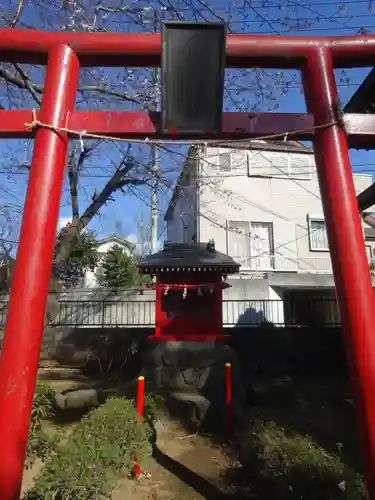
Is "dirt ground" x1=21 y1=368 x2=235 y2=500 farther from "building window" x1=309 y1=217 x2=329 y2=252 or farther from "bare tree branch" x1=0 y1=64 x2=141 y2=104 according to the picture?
"building window" x1=309 y1=217 x2=329 y2=252

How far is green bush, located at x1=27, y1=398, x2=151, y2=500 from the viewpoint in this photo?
10.9ft

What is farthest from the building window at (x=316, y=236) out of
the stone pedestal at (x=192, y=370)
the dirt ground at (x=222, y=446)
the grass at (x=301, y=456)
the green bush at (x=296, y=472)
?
the green bush at (x=296, y=472)

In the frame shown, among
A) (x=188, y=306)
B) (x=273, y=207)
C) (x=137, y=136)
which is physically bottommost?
(x=188, y=306)

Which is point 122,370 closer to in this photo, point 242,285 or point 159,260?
point 159,260

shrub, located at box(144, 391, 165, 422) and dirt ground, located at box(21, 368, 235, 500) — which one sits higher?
shrub, located at box(144, 391, 165, 422)

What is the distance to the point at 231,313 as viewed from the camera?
613 inches

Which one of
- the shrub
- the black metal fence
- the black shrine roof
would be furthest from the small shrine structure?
the black metal fence

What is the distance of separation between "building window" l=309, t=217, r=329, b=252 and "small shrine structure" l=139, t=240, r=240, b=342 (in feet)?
29.4

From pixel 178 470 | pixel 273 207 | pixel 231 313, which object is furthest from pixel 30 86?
pixel 273 207

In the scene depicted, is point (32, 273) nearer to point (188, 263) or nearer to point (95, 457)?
point (95, 457)

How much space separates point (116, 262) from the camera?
20.0m

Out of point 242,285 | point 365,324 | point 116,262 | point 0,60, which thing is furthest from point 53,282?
point 116,262

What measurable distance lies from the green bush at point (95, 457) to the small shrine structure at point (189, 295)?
178 inches

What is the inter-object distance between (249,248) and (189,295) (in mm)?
7648
